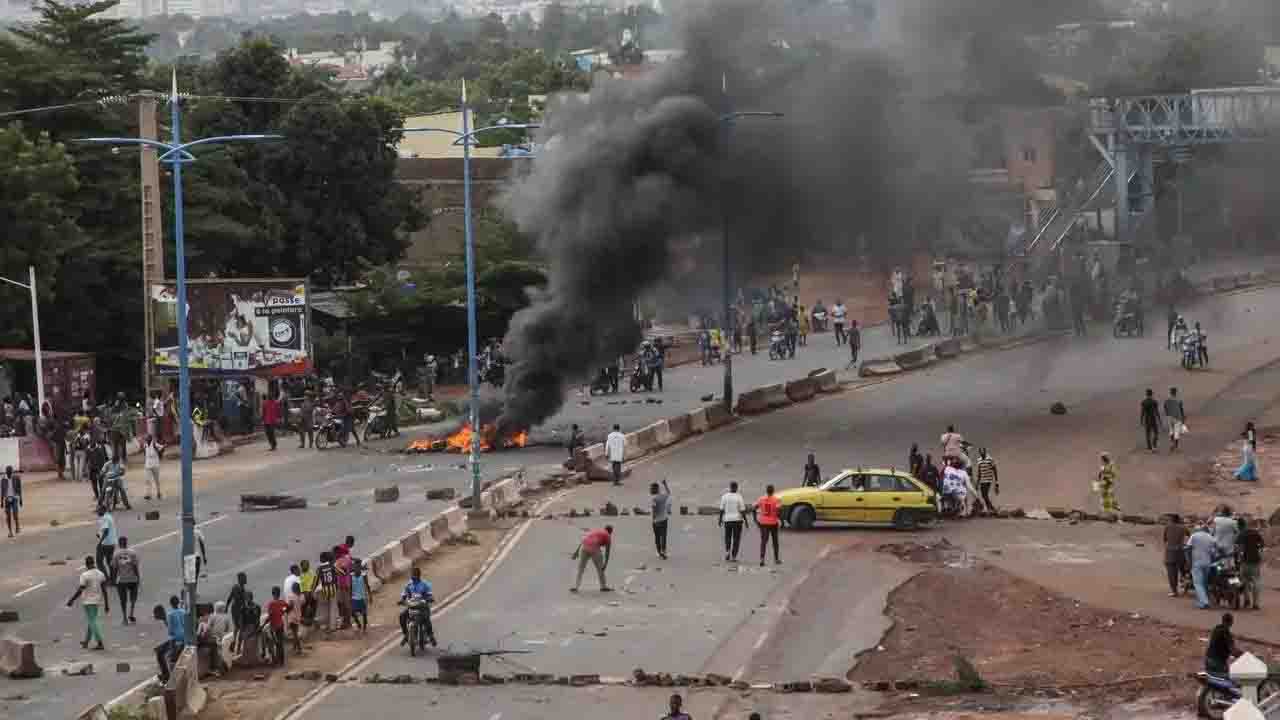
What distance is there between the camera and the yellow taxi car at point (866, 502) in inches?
1545

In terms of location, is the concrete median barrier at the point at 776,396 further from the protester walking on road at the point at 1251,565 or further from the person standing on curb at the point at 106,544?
the protester walking on road at the point at 1251,565

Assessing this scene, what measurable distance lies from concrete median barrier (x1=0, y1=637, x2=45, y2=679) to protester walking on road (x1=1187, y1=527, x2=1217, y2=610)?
1507 cm

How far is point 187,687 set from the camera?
27375mm

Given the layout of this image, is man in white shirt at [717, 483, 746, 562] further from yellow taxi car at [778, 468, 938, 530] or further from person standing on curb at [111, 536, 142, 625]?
person standing on curb at [111, 536, 142, 625]

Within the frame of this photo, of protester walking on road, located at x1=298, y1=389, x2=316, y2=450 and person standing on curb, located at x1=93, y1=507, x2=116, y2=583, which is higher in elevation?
protester walking on road, located at x1=298, y1=389, x2=316, y2=450

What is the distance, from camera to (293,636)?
30.9 meters

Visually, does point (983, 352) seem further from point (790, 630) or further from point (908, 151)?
point (790, 630)

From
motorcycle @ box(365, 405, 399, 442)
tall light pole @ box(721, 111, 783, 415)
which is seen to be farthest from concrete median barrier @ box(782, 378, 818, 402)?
motorcycle @ box(365, 405, 399, 442)

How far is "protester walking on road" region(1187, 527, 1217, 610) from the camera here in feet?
102

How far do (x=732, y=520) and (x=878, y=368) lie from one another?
2738cm

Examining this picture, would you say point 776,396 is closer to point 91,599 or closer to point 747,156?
point 747,156

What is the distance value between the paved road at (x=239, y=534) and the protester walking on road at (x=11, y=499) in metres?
0.58

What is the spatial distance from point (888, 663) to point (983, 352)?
38204mm

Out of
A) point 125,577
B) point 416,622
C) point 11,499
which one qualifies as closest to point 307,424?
point 11,499
